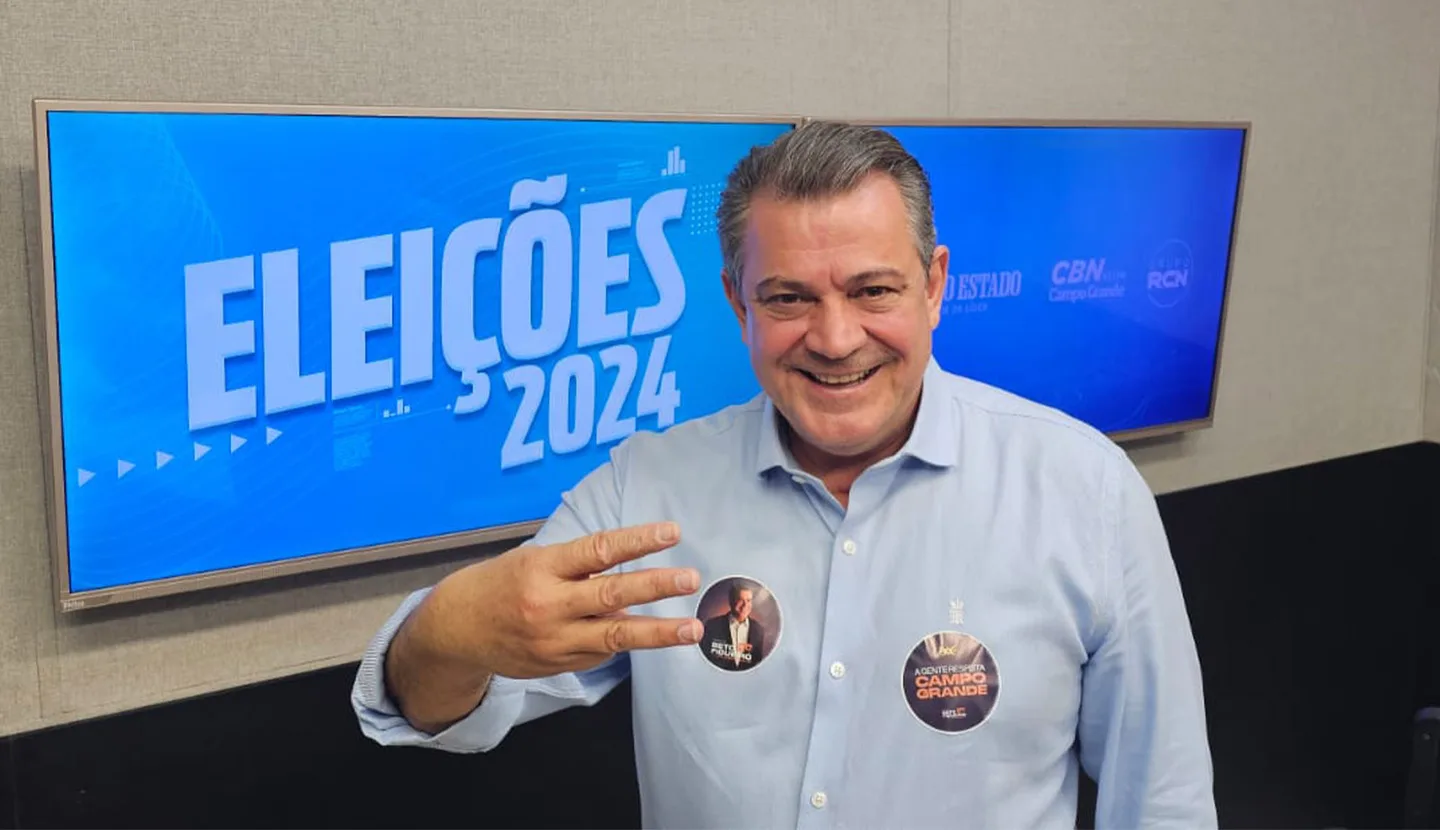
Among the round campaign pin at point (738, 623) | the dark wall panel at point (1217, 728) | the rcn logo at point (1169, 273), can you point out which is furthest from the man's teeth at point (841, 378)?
the rcn logo at point (1169, 273)

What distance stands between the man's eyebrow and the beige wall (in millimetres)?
875

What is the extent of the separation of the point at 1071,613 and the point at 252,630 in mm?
1232

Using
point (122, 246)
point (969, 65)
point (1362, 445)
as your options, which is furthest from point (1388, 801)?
point (122, 246)

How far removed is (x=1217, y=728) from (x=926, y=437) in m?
2.46

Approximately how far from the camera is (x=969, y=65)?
2902mm

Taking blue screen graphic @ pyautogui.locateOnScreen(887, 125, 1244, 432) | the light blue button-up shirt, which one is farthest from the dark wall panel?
the light blue button-up shirt

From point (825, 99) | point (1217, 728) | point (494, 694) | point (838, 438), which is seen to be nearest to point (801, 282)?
point (838, 438)

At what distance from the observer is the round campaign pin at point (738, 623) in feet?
5.24

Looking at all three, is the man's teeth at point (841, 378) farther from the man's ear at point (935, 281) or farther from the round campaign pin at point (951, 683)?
the round campaign pin at point (951, 683)

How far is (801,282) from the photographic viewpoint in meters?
1.52

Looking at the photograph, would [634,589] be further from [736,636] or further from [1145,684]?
[1145,684]

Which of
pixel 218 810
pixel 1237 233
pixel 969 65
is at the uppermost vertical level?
pixel 969 65

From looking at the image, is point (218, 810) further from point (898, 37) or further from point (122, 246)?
point (898, 37)

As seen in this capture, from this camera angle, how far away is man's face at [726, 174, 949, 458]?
1505mm
